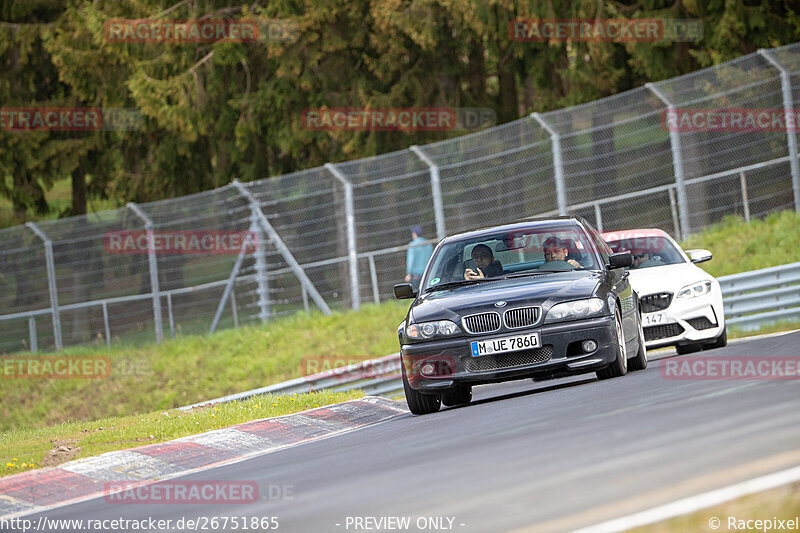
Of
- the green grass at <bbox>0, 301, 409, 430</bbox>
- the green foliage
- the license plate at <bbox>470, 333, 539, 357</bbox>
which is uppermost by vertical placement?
the green foliage

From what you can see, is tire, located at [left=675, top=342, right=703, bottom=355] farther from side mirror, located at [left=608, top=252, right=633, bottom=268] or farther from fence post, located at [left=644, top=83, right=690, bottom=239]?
fence post, located at [left=644, top=83, right=690, bottom=239]

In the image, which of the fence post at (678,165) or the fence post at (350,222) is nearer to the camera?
the fence post at (678,165)

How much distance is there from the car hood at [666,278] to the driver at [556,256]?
239 cm

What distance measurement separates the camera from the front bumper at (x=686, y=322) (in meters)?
14.2

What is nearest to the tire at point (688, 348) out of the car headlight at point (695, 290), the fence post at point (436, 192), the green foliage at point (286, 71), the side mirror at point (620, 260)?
the car headlight at point (695, 290)

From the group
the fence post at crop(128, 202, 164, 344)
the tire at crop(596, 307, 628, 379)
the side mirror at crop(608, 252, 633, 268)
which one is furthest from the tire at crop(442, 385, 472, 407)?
the fence post at crop(128, 202, 164, 344)

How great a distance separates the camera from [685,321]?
14219mm

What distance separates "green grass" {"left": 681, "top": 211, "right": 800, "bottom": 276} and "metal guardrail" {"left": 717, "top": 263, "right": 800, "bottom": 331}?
1.70 m

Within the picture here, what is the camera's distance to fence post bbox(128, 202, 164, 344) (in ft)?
77.8

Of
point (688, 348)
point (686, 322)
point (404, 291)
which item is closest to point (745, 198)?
point (688, 348)

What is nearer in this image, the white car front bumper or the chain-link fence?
the white car front bumper

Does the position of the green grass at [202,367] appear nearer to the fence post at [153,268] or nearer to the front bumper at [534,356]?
the fence post at [153,268]

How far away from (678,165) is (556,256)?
31.1 feet

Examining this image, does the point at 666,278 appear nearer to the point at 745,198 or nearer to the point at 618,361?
the point at 618,361
